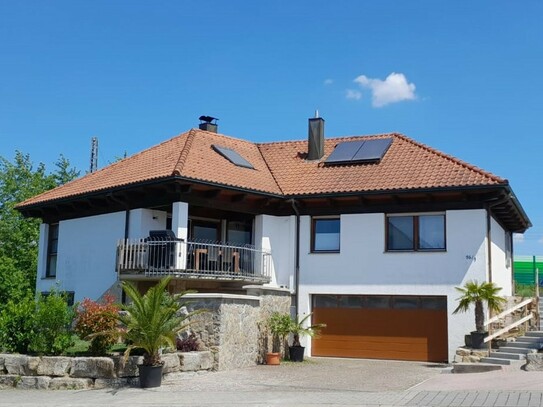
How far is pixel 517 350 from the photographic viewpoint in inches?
731

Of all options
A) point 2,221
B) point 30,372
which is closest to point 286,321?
point 30,372

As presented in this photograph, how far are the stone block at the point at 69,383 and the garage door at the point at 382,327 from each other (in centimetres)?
903

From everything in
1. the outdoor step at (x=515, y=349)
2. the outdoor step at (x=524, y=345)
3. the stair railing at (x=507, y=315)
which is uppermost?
the stair railing at (x=507, y=315)

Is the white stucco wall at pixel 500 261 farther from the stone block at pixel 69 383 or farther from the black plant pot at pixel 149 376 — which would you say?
the stone block at pixel 69 383

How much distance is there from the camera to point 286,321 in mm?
20922

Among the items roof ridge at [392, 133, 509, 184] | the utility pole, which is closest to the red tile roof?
roof ridge at [392, 133, 509, 184]

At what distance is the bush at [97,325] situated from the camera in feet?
54.9

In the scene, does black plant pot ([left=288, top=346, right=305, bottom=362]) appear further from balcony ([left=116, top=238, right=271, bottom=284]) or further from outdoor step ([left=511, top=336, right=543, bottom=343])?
outdoor step ([left=511, top=336, right=543, bottom=343])

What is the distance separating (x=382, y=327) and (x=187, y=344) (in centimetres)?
706

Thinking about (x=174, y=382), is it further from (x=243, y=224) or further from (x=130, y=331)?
(x=243, y=224)

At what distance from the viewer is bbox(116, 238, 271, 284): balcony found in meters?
20.3

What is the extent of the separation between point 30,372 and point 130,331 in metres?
2.82

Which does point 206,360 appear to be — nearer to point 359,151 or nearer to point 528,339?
point 528,339

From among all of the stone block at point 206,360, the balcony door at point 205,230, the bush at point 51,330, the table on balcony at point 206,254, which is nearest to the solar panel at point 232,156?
the balcony door at point 205,230
